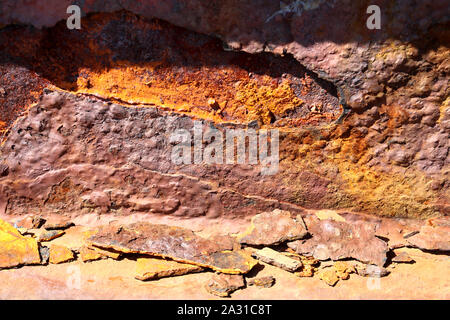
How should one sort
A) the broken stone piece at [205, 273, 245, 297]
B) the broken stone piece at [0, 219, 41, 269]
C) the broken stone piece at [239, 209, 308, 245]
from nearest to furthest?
1. the broken stone piece at [205, 273, 245, 297]
2. the broken stone piece at [0, 219, 41, 269]
3. the broken stone piece at [239, 209, 308, 245]

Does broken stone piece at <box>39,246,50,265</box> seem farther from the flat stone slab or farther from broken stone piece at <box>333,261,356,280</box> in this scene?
broken stone piece at <box>333,261,356,280</box>

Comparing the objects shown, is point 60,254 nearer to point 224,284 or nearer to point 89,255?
point 89,255

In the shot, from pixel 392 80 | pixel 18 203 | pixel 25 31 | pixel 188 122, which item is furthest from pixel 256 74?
pixel 18 203

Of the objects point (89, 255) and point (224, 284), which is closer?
point (224, 284)

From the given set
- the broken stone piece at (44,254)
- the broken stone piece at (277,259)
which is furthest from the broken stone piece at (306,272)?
the broken stone piece at (44,254)

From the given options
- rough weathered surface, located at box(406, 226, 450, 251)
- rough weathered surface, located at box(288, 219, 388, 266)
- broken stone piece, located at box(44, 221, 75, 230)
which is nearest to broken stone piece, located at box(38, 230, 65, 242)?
broken stone piece, located at box(44, 221, 75, 230)

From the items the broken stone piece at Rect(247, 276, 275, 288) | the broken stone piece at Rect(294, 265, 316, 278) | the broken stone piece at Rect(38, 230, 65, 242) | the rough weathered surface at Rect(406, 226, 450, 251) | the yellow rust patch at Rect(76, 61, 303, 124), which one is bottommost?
the broken stone piece at Rect(247, 276, 275, 288)

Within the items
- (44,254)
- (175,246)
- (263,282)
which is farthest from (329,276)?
(44,254)
